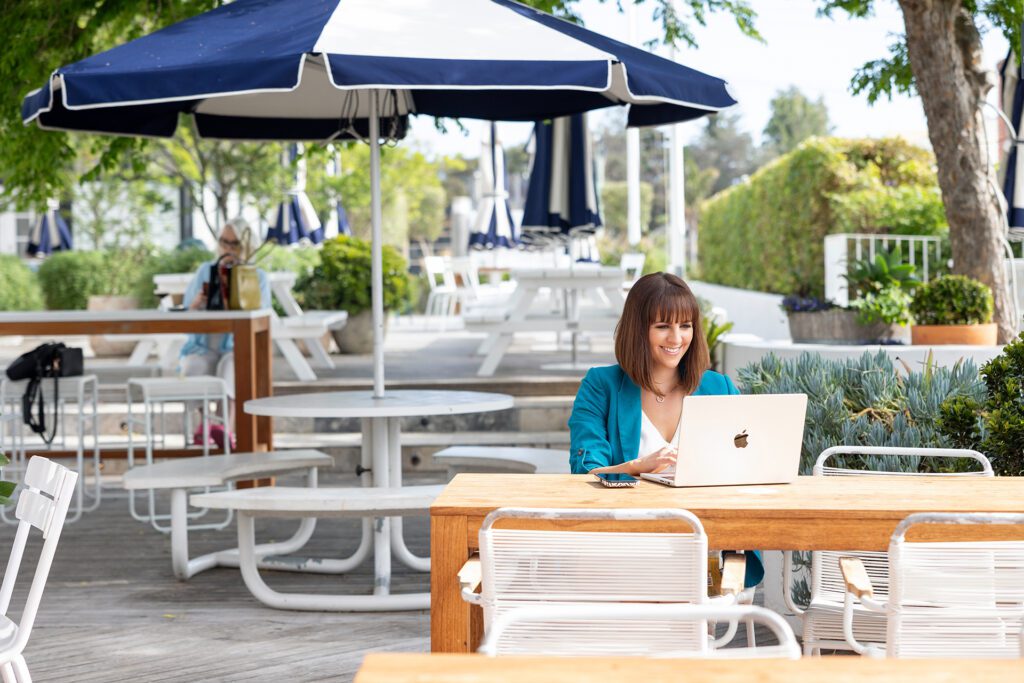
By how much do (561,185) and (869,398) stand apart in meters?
6.35

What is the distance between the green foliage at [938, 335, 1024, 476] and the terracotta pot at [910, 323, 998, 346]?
111 inches

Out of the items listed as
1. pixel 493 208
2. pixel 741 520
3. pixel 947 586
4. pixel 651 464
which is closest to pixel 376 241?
pixel 651 464

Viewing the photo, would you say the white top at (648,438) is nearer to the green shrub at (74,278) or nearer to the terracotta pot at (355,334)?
the terracotta pot at (355,334)

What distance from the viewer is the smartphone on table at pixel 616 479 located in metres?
3.11

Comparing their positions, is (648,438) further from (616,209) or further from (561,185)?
(616,209)

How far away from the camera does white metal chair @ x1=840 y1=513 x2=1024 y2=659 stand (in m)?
2.38

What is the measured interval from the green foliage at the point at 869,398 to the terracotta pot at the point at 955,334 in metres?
2.29

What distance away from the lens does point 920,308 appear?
23.4 ft

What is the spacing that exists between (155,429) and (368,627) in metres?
4.63

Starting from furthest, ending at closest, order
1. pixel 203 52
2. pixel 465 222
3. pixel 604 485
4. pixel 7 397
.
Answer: pixel 465 222
pixel 7 397
pixel 203 52
pixel 604 485

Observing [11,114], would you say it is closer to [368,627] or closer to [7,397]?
[7,397]

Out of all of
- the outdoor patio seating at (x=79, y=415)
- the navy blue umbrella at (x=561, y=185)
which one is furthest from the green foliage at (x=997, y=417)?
the navy blue umbrella at (x=561, y=185)

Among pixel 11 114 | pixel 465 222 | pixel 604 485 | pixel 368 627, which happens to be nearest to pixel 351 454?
pixel 11 114

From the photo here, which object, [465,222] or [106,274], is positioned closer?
[106,274]
